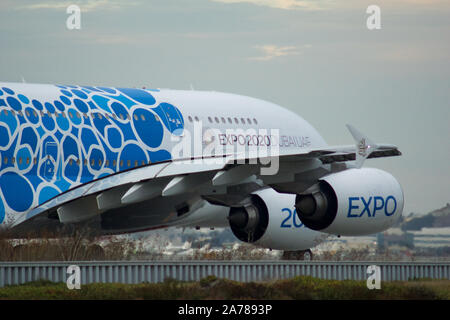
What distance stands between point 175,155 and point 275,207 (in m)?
3.02

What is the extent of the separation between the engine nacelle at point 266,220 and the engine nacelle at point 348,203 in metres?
2.74

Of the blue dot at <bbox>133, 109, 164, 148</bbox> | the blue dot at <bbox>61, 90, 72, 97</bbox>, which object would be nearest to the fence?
the blue dot at <bbox>133, 109, 164, 148</bbox>

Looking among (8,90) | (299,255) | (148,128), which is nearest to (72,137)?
(8,90)

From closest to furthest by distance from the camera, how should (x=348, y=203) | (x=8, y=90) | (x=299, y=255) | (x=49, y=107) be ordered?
(x=348, y=203)
(x=8, y=90)
(x=49, y=107)
(x=299, y=255)

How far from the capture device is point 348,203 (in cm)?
2288

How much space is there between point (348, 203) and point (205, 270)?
383 cm

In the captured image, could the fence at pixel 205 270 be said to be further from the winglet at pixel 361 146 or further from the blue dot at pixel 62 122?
the blue dot at pixel 62 122

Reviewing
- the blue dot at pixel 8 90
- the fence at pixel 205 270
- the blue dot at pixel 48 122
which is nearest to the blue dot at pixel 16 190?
the blue dot at pixel 48 122

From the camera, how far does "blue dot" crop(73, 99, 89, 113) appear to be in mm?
25156

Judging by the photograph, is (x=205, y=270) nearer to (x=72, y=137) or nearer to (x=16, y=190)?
(x=16, y=190)

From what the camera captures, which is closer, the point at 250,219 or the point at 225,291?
the point at 225,291

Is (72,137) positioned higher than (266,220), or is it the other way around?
(72,137)

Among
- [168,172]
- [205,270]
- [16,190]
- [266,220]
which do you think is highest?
[168,172]
